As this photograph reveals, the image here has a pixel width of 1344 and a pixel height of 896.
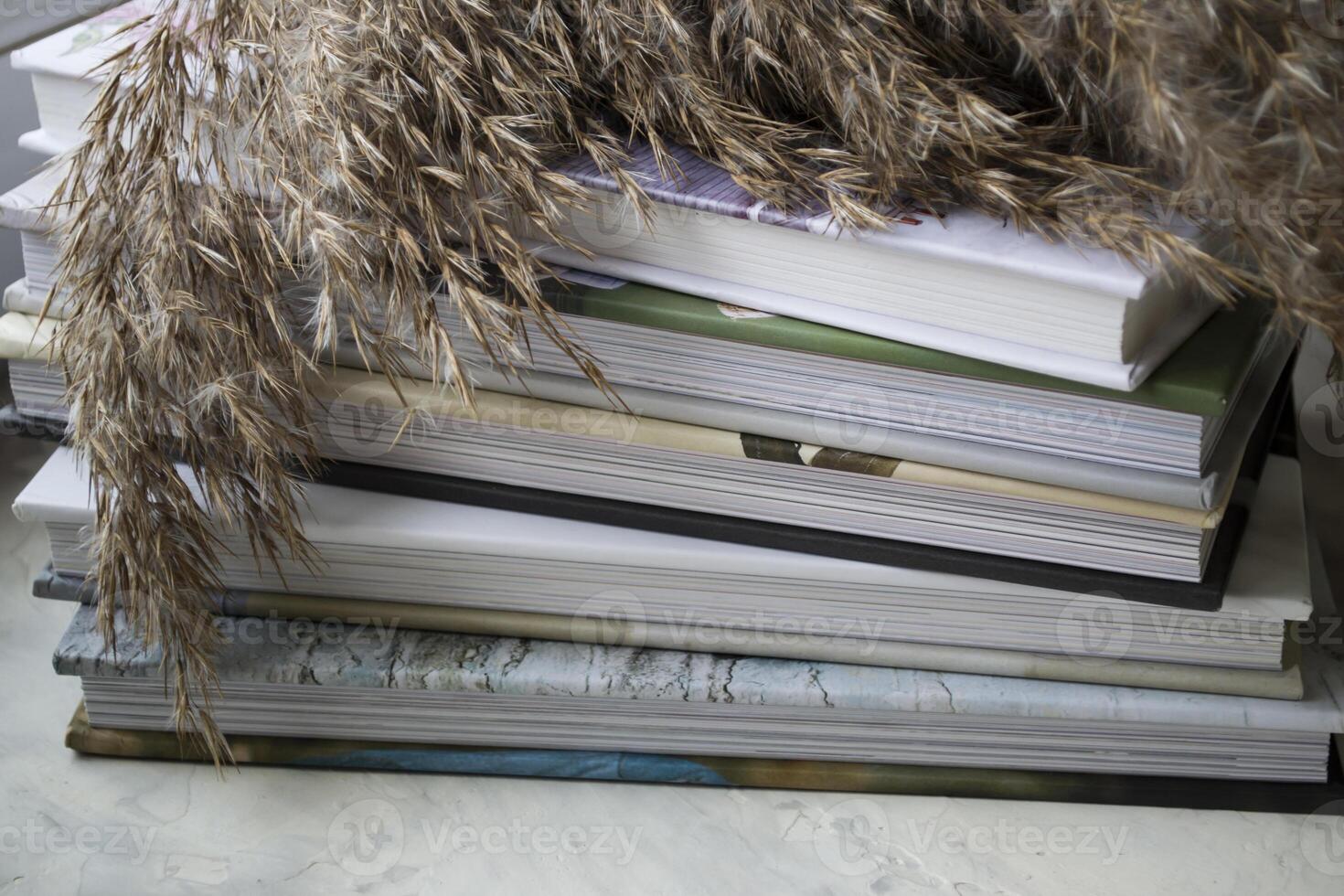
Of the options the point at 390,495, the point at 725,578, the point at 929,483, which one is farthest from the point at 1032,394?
the point at 390,495

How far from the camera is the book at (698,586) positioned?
0.77 meters

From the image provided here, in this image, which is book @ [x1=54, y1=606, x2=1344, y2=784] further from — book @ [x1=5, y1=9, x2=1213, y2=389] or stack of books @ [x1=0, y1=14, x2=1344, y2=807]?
book @ [x1=5, y1=9, x2=1213, y2=389]

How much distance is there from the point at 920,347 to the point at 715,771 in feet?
1.03

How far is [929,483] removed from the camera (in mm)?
743

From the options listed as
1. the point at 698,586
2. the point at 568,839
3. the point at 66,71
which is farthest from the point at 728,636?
the point at 66,71

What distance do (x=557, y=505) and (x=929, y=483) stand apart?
239 millimetres

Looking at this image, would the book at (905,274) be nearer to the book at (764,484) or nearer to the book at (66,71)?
the book at (764,484)

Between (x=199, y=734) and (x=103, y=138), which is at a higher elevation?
(x=103, y=138)

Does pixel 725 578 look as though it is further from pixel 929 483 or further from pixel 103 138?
pixel 103 138

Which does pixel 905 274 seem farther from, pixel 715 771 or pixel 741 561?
pixel 715 771

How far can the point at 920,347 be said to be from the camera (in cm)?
70

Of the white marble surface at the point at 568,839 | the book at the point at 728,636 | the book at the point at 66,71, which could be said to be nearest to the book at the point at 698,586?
the book at the point at 728,636

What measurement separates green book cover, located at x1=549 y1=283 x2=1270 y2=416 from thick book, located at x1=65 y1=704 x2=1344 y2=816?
0.90 ft

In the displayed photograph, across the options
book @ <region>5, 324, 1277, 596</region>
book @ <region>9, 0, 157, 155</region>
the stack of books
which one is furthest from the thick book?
book @ <region>9, 0, 157, 155</region>
